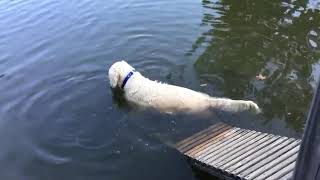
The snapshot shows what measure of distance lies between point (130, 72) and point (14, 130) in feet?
9.74

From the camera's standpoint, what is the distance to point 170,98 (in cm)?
889

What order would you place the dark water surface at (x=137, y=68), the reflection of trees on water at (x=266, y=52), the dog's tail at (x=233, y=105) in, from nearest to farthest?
the dark water surface at (x=137, y=68) < the dog's tail at (x=233, y=105) < the reflection of trees on water at (x=266, y=52)

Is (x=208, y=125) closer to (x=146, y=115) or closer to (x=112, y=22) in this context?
(x=146, y=115)

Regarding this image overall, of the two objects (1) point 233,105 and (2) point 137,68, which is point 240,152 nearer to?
(1) point 233,105

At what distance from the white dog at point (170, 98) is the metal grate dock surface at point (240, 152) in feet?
1.88

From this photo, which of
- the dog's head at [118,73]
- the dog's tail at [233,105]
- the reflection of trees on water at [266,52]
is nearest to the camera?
the dog's tail at [233,105]

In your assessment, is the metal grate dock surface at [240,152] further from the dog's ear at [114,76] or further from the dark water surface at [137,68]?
the dog's ear at [114,76]

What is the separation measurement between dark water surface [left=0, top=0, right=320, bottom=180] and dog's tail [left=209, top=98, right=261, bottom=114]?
16cm

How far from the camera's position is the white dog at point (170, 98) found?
8.64 m

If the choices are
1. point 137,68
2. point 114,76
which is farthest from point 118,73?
point 137,68

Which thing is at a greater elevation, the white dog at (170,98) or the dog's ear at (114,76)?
the dog's ear at (114,76)

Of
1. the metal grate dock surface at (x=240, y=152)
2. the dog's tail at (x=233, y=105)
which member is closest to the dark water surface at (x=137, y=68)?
the dog's tail at (x=233, y=105)

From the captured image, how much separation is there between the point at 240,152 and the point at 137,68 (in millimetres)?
4694

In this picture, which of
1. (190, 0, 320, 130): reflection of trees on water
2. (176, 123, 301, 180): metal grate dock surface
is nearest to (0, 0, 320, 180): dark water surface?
(190, 0, 320, 130): reflection of trees on water
